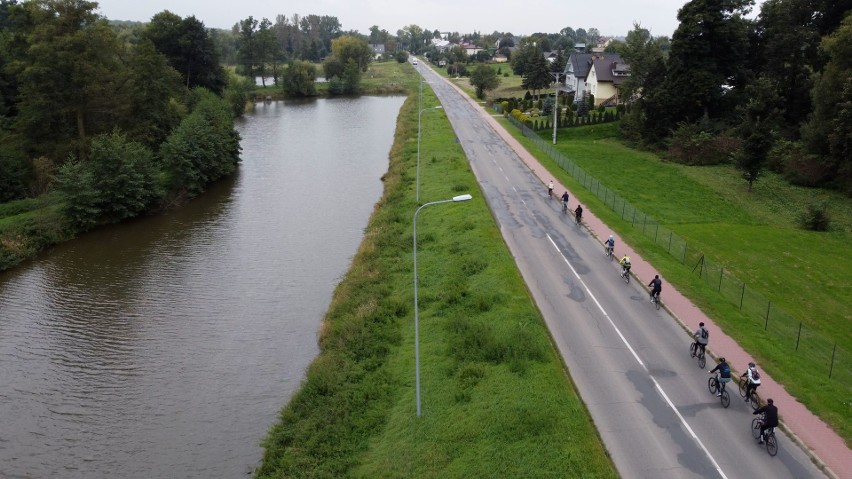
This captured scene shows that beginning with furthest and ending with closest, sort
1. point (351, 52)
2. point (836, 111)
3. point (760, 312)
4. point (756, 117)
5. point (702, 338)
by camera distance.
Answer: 1. point (351, 52)
2. point (756, 117)
3. point (836, 111)
4. point (760, 312)
5. point (702, 338)

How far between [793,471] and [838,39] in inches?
1755

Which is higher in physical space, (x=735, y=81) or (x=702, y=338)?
(x=735, y=81)

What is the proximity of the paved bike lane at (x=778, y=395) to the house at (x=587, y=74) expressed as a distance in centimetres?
6147

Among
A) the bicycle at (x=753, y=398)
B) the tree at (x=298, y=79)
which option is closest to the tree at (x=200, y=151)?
the bicycle at (x=753, y=398)

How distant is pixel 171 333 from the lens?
3125 centimetres

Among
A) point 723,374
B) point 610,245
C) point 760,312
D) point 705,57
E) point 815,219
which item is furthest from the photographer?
point 705,57

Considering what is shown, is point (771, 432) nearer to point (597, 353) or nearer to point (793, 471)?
point (793, 471)

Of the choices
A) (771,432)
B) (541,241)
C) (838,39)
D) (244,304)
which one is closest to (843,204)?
(838,39)

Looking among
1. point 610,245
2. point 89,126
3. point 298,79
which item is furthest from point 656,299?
point 298,79

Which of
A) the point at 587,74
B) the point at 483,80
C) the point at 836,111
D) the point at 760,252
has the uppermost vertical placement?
the point at 587,74

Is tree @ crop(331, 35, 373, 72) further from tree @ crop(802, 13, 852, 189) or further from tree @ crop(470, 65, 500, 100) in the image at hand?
tree @ crop(802, 13, 852, 189)

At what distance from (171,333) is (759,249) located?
34.7 m

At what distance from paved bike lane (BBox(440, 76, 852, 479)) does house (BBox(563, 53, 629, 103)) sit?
202ft

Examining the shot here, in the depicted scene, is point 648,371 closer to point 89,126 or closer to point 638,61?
point 89,126
